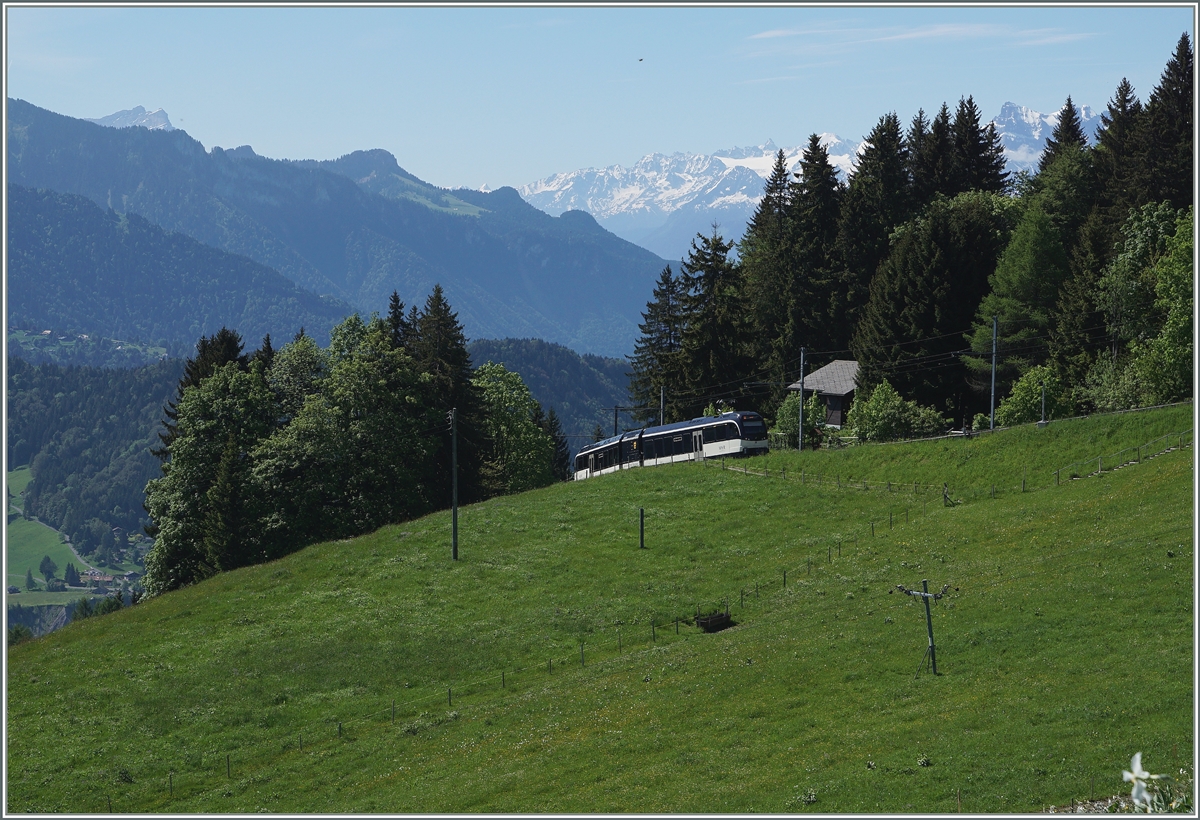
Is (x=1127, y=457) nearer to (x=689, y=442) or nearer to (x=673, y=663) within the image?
(x=673, y=663)

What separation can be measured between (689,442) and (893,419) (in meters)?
14.6

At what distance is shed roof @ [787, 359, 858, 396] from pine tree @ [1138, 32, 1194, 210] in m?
26.1

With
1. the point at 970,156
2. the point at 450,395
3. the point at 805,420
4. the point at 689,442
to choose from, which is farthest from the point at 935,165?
the point at 450,395

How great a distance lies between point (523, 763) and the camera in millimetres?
36250

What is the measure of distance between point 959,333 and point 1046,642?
187ft

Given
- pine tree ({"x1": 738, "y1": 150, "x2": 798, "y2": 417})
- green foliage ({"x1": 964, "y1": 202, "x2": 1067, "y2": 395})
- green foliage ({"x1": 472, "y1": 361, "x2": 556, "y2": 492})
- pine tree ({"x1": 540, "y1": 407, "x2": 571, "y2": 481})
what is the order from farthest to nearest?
pine tree ({"x1": 540, "y1": 407, "x2": 571, "y2": 481}) < green foliage ({"x1": 472, "y1": 361, "x2": 556, "y2": 492}) < pine tree ({"x1": 738, "y1": 150, "x2": 798, "y2": 417}) < green foliage ({"x1": 964, "y1": 202, "x2": 1067, "y2": 395})

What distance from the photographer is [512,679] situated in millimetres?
48188

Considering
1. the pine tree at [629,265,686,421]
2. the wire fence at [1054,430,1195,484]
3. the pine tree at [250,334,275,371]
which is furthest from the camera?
the pine tree at [629,265,686,421]

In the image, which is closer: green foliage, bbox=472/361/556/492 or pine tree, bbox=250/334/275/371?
pine tree, bbox=250/334/275/371

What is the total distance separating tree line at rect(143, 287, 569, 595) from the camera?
3172 inches

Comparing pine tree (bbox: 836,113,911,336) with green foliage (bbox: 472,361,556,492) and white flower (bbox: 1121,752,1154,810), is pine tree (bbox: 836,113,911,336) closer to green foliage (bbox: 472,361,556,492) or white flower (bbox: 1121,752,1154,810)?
green foliage (bbox: 472,361,556,492)

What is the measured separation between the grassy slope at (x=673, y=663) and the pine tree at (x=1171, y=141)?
27498mm

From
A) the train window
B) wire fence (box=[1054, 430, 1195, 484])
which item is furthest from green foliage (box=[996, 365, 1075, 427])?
the train window

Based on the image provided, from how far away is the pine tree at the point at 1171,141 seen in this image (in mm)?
83875
